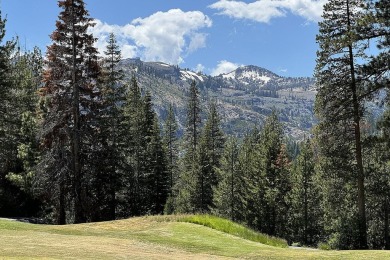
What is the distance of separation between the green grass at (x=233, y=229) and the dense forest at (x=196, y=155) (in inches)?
304

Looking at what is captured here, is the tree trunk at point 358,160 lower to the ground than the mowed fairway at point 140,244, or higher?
higher

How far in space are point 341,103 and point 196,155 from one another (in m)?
32.4

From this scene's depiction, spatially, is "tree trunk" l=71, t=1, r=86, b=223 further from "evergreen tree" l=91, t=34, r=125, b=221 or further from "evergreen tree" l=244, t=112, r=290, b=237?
"evergreen tree" l=244, t=112, r=290, b=237

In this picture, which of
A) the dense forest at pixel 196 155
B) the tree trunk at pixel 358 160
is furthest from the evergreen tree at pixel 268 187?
the tree trunk at pixel 358 160

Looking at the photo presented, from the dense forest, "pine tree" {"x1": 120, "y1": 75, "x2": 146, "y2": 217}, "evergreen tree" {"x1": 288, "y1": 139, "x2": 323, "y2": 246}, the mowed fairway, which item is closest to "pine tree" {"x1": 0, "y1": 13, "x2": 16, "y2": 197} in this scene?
the dense forest

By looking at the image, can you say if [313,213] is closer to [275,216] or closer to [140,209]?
[275,216]

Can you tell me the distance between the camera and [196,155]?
57.5 metres

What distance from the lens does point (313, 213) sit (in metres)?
53.0

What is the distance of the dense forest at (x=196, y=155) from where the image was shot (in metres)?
27.0

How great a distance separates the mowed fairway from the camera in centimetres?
1346

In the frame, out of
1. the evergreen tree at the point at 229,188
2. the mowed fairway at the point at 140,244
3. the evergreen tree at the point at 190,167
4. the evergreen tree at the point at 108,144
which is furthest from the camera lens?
the evergreen tree at the point at 190,167

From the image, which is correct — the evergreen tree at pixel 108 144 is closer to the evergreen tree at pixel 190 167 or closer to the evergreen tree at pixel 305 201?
the evergreen tree at pixel 190 167

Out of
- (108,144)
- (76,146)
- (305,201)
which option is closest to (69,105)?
(76,146)

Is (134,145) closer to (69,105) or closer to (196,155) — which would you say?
(196,155)
